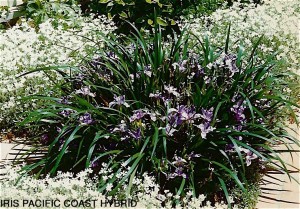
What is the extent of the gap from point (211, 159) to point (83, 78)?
128 centimetres

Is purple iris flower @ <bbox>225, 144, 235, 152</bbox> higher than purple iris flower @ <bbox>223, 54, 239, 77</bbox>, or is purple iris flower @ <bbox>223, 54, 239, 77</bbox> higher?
purple iris flower @ <bbox>223, 54, 239, 77</bbox>

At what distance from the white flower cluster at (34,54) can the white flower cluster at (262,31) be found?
133 cm

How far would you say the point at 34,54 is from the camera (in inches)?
238

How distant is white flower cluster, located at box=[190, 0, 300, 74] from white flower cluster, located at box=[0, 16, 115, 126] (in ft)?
4.37

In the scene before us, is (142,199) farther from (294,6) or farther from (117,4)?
(294,6)

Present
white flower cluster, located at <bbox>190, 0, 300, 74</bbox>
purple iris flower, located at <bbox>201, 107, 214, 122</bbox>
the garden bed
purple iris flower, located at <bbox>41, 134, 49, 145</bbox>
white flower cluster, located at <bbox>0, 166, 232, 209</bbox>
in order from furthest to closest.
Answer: white flower cluster, located at <bbox>190, 0, 300, 74</bbox>, purple iris flower, located at <bbox>41, 134, 49, 145</bbox>, purple iris flower, located at <bbox>201, 107, 214, 122</bbox>, the garden bed, white flower cluster, located at <bbox>0, 166, 232, 209</bbox>

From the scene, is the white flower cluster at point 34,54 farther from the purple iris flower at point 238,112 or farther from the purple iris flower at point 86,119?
the purple iris flower at point 238,112

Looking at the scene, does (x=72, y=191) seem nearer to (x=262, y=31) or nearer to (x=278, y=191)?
(x=278, y=191)

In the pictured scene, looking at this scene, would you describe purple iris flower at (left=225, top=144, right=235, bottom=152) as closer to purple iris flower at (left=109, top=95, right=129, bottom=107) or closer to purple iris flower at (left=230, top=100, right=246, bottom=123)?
purple iris flower at (left=230, top=100, right=246, bottom=123)

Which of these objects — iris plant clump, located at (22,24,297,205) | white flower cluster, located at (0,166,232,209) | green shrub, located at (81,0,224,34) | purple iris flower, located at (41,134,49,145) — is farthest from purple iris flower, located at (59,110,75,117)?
green shrub, located at (81,0,224,34)

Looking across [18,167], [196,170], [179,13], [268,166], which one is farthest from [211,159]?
[179,13]

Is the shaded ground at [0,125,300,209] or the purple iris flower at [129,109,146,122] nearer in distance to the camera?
the purple iris flower at [129,109,146,122]

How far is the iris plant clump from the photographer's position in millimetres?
4207

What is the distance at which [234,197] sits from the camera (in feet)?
14.2
